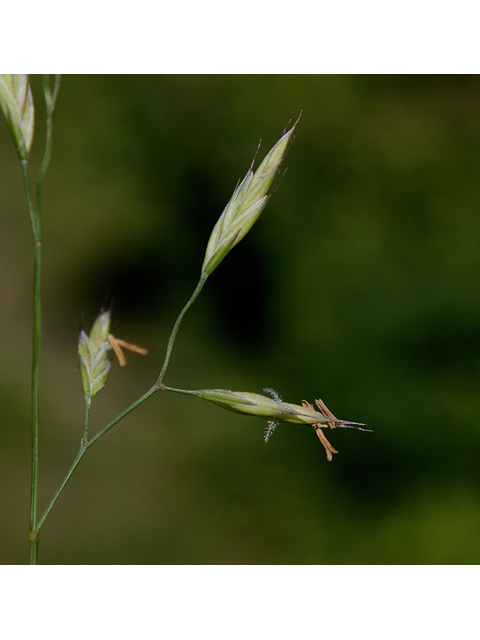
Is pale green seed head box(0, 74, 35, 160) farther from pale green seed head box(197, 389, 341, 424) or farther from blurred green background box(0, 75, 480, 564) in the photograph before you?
blurred green background box(0, 75, 480, 564)

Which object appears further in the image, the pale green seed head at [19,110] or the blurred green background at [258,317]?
the blurred green background at [258,317]

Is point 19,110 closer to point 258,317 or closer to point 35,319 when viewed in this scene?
point 35,319

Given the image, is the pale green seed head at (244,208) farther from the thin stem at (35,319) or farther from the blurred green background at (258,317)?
the blurred green background at (258,317)

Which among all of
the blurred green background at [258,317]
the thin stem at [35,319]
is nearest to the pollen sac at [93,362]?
the thin stem at [35,319]

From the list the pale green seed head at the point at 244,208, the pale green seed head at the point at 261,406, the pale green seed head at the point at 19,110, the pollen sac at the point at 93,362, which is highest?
the pale green seed head at the point at 19,110

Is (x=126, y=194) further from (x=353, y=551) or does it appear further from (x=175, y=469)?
(x=353, y=551)

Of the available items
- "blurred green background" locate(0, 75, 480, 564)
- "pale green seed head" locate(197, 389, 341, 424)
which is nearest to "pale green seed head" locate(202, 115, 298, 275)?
"pale green seed head" locate(197, 389, 341, 424)
